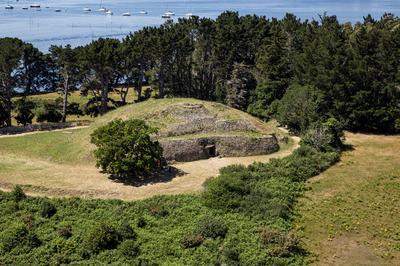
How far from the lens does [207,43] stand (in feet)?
242

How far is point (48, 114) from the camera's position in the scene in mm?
64812

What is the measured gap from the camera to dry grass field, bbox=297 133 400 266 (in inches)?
1271

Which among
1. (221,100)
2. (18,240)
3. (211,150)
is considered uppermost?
(221,100)

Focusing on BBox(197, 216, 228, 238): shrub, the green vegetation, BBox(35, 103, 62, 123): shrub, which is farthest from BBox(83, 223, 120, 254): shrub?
BBox(35, 103, 62, 123): shrub

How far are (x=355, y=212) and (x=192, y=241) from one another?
1352 cm

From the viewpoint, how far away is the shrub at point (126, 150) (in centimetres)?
4175

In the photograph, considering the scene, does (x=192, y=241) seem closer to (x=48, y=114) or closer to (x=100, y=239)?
(x=100, y=239)

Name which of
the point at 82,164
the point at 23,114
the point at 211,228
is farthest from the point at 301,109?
the point at 23,114

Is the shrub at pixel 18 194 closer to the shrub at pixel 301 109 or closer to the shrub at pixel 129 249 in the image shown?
the shrub at pixel 129 249

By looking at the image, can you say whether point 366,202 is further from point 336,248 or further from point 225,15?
point 225,15

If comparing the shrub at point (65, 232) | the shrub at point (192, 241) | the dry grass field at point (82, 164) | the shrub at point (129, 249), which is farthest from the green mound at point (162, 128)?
the shrub at point (192, 241)

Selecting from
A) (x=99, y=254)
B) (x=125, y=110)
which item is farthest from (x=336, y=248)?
(x=125, y=110)

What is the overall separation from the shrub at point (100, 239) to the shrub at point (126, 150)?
993 centimetres

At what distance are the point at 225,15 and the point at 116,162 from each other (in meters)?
42.6
